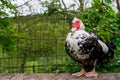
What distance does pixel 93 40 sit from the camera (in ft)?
9.87

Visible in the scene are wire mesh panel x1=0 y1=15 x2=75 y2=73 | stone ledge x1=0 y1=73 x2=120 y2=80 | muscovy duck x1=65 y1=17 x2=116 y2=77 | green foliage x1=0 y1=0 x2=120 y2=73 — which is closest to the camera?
muscovy duck x1=65 y1=17 x2=116 y2=77

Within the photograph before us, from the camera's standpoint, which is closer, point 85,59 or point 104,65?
point 85,59

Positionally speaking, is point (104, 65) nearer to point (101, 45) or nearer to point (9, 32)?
point (101, 45)

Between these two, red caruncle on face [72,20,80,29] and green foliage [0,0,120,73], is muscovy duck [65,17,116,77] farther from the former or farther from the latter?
green foliage [0,0,120,73]

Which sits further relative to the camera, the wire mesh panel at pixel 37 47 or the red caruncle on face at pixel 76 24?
the wire mesh panel at pixel 37 47

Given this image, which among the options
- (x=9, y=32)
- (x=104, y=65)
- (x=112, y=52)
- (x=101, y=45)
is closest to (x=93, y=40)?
(x=101, y=45)

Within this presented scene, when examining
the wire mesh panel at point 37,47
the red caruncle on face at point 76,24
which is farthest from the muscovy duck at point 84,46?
the wire mesh panel at point 37,47

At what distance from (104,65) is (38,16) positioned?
1198mm

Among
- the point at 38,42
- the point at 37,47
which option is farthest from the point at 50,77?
the point at 37,47

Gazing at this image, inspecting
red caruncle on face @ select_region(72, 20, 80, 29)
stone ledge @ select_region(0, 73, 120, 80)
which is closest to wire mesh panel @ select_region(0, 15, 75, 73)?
stone ledge @ select_region(0, 73, 120, 80)

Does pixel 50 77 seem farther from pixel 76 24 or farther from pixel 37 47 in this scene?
pixel 37 47

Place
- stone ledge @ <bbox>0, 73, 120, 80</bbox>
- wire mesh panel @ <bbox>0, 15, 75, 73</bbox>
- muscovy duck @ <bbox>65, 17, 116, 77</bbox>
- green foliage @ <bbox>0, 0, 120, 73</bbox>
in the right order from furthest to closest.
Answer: wire mesh panel @ <bbox>0, 15, 75, 73</bbox> → green foliage @ <bbox>0, 0, 120, 73</bbox> → stone ledge @ <bbox>0, 73, 120, 80</bbox> → muscovy duck @ <bbox>65, 17, 116, 77</bbox>

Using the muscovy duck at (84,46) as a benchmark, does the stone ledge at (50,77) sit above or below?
below

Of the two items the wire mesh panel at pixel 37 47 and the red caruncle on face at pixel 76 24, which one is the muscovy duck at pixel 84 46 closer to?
the red caruncle on face at pixel 76 24
